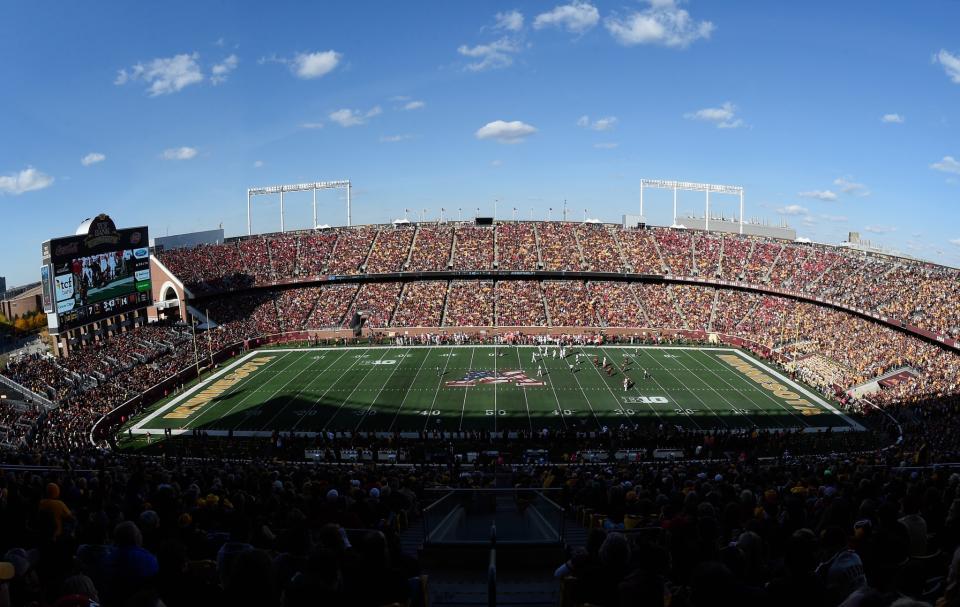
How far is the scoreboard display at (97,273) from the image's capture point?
4044 cm

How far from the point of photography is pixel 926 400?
107 ft

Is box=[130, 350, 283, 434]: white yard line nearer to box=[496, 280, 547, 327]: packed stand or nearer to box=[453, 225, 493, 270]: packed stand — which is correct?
box=[496, 280, 547, 327]: packed stand

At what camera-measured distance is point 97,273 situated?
4369 centimetres

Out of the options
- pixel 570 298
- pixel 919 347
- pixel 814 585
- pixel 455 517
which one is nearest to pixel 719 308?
pixel 570 298

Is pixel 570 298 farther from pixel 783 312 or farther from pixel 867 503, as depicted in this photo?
pixel 867 503

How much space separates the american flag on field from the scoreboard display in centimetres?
2527

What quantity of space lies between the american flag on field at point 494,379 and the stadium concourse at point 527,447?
1.57 ft

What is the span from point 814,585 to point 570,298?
5465 centimetres

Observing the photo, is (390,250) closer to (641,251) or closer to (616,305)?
(616,305)

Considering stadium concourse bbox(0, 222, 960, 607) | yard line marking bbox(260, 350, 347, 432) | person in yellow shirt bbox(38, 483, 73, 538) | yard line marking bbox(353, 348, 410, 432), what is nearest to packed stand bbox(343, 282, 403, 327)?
stadium concourse bbox(0, 222, 960, 607)

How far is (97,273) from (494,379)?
1132 inches

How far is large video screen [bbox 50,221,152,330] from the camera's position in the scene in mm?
40750

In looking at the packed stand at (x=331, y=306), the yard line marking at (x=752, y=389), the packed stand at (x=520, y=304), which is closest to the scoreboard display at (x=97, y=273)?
the packed stand at (x=331, y=306)

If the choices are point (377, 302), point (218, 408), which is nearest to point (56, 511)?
point (218, 408)
